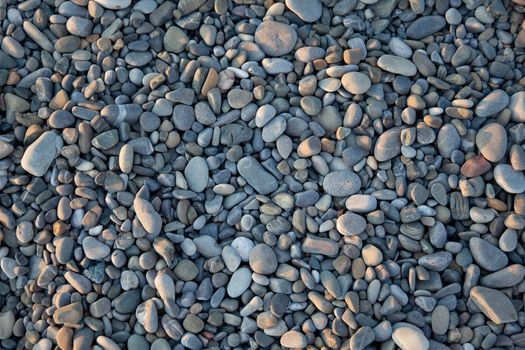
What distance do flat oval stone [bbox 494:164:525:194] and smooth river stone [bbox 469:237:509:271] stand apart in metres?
0.18

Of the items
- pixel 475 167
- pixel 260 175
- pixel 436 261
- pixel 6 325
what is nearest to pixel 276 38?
pixel 260 175

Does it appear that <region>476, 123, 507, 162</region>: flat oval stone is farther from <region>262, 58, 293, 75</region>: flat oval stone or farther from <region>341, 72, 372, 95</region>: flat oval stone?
<region>262, 58, 293, 75</region>: flat oval stone

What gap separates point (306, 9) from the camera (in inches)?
71.4

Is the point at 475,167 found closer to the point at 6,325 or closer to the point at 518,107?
the point at 518,107

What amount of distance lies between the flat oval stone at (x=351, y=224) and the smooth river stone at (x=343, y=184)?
74 millimetres

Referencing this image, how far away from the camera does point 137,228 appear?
1597 mm

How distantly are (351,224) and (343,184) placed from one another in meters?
0.13

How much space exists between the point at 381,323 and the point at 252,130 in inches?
27.0

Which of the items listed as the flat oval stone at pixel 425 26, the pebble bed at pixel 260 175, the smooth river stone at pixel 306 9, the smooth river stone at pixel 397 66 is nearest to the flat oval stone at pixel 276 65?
the pebble bed at pixel 260 175

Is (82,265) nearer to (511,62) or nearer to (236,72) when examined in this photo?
(236,72)

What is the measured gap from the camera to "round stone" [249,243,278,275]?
1585 mm

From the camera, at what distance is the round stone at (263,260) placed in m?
1.58

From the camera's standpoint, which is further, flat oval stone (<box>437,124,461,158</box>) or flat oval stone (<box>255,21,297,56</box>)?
flat oval stone (<box>255,21,297,56</box>)

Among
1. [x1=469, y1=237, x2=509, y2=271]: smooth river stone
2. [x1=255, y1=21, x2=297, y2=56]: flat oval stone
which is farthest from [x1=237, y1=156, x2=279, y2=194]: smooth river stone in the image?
[x1=469, y1=237, x2=509, y2=271]: smooth river stone
